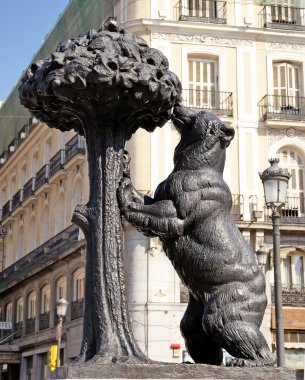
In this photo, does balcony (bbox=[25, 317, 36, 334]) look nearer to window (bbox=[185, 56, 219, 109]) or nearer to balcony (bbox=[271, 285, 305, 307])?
balcony (bbox=[271, 285, 305, 307])

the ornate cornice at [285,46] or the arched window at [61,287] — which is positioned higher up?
the ornate cornice at [285,46]

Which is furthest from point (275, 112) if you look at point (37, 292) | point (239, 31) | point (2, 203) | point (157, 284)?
point (2, 203)

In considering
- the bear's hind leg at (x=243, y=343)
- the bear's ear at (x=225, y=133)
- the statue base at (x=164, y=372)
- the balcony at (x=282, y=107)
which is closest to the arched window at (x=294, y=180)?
the balcony at (x=282, y=107)

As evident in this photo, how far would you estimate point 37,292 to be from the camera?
1330 inches

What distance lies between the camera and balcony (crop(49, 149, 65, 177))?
31281 mm

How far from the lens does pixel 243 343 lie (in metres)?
5.14

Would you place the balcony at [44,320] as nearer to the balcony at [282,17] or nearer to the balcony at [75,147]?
the balcony at [75,147]

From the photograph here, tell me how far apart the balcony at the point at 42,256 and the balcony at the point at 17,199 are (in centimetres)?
293

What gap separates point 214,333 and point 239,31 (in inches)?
892

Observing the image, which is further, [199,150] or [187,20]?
[187,20]

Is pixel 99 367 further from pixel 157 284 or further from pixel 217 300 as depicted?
pixel 157 284

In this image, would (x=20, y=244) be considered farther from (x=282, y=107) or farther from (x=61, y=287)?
(x=282, y=107)

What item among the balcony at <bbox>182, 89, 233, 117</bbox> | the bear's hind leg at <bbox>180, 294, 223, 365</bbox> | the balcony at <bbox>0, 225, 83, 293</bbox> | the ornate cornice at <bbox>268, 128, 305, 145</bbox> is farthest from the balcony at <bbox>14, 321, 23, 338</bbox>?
the bear's hind leg at <bbox>180, 294, 223, 365</bbox>

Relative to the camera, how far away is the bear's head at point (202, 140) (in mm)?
5590
